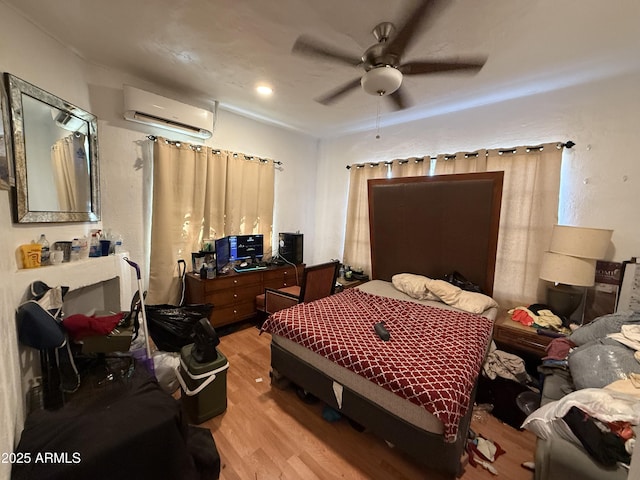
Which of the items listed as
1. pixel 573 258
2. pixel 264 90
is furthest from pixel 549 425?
pixel 264 90

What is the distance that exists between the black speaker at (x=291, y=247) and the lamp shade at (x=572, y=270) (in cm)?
266

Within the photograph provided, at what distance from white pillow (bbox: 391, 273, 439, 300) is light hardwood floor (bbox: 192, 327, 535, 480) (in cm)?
103

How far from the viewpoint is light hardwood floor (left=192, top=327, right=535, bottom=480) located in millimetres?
1375

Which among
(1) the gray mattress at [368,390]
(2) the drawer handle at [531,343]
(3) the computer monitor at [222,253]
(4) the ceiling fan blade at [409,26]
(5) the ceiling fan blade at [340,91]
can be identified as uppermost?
(4) the ceiling fan blade at [409,26]

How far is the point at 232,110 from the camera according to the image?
10.1 feet

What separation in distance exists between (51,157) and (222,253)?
1561 mm

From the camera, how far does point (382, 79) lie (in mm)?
1585

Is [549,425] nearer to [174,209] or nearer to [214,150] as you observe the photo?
[174,209]

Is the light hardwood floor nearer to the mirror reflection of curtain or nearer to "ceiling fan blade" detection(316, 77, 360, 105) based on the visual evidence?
the mirror reflection of curtain

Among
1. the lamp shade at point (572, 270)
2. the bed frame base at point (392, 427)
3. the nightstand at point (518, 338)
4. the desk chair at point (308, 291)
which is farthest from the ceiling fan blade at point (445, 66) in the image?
the bed frame base at point (392, 427)

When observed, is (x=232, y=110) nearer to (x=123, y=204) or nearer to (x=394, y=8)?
(x=123, y=204)

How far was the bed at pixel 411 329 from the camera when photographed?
4.13 feet

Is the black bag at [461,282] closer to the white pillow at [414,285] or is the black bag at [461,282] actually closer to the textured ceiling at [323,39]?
the white pillow at [414,285]

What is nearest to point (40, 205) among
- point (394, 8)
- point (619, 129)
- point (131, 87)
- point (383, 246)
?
point (131, 87)
